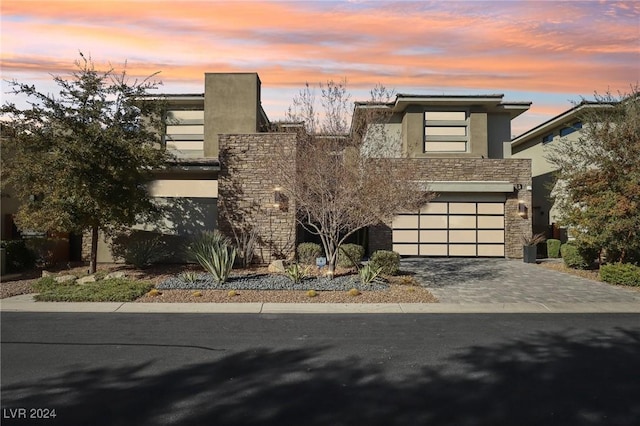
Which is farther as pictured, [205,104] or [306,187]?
[205,104]

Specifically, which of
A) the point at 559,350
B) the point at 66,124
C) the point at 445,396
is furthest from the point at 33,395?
the point at 66,124

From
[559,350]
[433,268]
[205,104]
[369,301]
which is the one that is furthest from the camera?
[205,104]

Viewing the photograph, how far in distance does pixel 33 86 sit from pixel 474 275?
47.0 feet

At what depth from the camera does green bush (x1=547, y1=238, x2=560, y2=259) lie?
2084 centimetres

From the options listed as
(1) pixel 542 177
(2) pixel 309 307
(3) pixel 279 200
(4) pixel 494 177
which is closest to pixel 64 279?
(3) pixel 279 200

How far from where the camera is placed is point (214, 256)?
40.8 feet

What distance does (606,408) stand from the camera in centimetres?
467

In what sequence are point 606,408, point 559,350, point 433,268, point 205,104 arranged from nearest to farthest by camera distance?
point 606,408 < point 559,350 < point 433,268 < point 205,104

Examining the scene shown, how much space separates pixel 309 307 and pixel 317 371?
4.30 metres

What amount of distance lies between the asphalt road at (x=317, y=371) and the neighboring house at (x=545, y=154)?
1569 centimetres

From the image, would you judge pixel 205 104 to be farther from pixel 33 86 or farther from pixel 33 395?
pixel 33 395

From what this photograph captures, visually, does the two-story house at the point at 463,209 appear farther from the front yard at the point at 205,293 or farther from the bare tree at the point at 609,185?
the front yard at the point at 205,293

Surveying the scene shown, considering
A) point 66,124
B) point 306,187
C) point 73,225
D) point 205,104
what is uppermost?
point 205,104

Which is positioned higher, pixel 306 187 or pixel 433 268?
pixel 306 187
